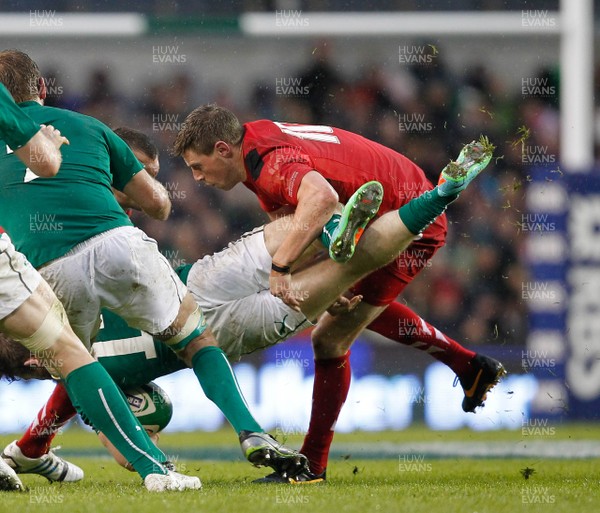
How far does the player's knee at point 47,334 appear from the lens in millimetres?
4605

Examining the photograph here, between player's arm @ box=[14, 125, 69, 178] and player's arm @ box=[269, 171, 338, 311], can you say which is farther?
player's arm @ box=[269, 171, 338, 311]

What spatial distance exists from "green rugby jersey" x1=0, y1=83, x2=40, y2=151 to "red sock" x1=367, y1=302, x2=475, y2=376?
281 centimetres

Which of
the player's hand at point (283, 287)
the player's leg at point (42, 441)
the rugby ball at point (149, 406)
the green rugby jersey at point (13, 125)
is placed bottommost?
the player's leg at point (42, 441)

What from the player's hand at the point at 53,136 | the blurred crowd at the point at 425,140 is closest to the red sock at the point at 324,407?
the player's hand at the point at 53,136

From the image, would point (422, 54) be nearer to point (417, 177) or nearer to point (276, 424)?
point (276, 424)

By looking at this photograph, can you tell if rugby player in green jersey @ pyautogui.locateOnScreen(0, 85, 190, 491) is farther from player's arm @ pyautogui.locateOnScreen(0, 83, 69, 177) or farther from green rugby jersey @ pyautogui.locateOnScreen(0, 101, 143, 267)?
green rugby jersey @ pyautogui.locateOnScreen(0, 101, 143, 267)

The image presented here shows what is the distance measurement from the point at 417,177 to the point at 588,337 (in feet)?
15.8

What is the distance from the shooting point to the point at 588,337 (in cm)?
1038

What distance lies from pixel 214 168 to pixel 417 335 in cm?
164

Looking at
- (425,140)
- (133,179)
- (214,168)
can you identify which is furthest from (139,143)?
(425,140)

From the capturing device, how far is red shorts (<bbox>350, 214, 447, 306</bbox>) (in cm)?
612

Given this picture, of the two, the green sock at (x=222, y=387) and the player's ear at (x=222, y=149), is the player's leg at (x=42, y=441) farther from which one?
the player's ear at (x=222, y=149)

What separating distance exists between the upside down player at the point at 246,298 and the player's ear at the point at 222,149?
460 mm

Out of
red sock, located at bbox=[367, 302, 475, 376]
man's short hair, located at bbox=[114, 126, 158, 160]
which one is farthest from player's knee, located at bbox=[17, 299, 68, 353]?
red sock, located at bbox=[367, 302, 475, 376]
